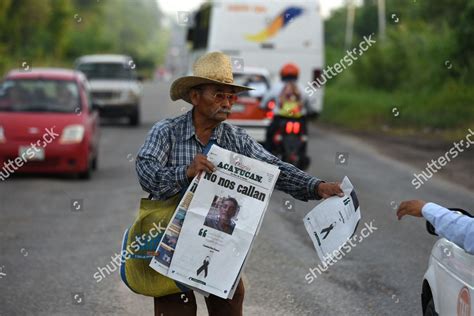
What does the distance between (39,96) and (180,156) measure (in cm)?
1323

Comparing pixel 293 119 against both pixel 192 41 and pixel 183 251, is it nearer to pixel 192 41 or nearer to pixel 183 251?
pixel 183 251

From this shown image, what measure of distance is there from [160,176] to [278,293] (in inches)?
155

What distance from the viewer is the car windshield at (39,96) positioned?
1770 cm

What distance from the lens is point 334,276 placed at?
9539 mm

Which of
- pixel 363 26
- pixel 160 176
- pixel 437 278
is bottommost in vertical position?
pixel 363 26

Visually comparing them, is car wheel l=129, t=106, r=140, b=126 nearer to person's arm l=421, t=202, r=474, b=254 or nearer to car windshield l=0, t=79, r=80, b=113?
car windshield l=0, t=79, r=80, b=113

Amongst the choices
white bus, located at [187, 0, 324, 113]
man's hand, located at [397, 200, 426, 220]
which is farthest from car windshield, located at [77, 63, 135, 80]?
man's hand, located at [397, 200, 426, 220]

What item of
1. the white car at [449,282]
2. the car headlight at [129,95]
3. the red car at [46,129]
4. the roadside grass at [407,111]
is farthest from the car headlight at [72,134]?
the car headlight at [129,95]

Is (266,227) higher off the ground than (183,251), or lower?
lower

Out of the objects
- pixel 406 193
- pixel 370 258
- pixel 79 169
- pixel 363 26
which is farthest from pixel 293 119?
pixel 363 26

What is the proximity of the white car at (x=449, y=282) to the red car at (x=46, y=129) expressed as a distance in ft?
37.1

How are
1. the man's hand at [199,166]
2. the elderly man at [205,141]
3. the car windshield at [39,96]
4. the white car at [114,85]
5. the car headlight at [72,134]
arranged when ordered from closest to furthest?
the man's hand at [199,166], the elderly man at [205,141], the car headlight at [72,134], the car windshield at [39,96], the white car at [114,85]

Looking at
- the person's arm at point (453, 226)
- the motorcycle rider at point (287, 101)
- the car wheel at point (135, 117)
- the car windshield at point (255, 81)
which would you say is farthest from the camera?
the car wheel at point (135, 117)

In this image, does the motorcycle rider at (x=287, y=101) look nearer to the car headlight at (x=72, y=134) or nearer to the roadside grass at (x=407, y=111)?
the car headlight at (x=72, y=134)
